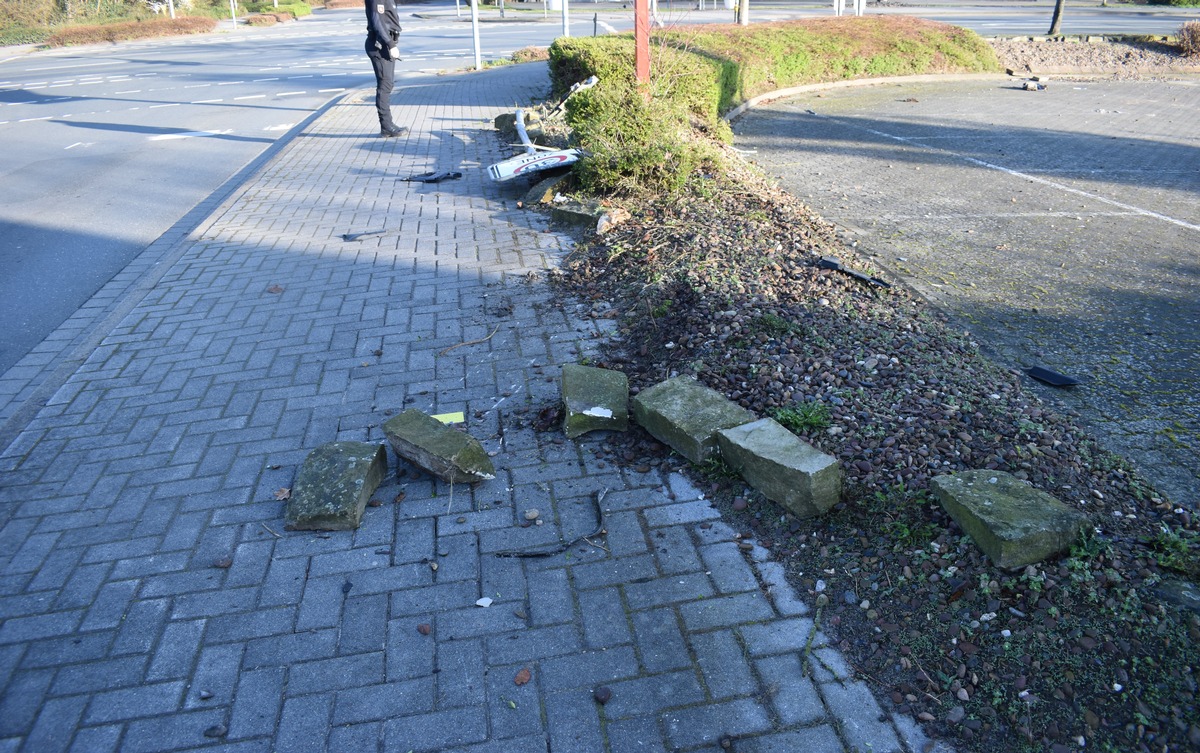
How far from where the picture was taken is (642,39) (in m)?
8.91

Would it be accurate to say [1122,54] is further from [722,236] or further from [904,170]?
[722,236]

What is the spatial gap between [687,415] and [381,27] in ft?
31.2

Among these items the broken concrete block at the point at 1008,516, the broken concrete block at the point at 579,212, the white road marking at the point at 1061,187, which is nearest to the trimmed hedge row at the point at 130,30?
the white road marking at the point at 1061,187

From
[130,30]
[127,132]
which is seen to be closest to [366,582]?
[127,132]

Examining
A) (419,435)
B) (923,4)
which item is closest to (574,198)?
(419,435)

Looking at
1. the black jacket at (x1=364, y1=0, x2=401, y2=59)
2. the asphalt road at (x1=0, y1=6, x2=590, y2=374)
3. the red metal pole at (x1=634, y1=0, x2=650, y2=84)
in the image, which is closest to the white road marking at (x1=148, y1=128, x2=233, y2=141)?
the asphalt road at (x1=0, y1=6, x2=590, y2=374)

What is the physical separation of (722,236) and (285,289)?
11.7 ft

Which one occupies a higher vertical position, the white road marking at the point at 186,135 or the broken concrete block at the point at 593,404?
the white road marking at the point at 186,135

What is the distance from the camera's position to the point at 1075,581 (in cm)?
295

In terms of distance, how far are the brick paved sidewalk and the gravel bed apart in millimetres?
213

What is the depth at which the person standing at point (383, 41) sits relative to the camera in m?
11.3

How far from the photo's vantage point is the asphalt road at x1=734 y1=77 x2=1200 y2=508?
489 cm

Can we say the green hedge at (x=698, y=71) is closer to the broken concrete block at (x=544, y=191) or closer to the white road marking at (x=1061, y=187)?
the broken concrete block at (x=544, y=191)

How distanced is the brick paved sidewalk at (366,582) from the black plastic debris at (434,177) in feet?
14.1
